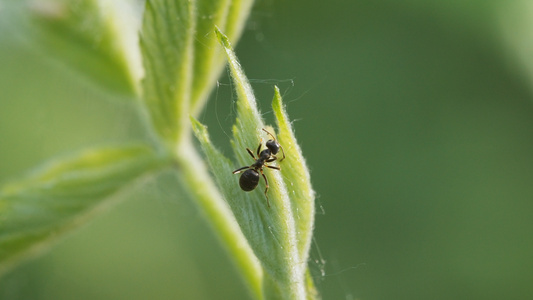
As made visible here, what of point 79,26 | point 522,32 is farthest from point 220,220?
point 522,32

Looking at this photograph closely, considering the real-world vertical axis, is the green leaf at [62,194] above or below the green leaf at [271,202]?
above

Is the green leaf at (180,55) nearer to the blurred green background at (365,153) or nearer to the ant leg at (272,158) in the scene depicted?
the ant leg at (272,158)

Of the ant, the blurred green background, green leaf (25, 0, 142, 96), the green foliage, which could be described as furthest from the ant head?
the blurred green background

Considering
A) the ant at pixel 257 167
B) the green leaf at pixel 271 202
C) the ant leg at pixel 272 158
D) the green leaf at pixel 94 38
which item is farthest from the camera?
the green leaf at pixel 94 38

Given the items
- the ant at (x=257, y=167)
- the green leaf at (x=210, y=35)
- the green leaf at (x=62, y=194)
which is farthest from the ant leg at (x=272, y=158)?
the green leaf at (x=62, y=194)

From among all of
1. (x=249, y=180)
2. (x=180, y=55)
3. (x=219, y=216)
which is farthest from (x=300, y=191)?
(x=180, y=55)

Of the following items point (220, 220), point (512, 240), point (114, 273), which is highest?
point (114, 273)

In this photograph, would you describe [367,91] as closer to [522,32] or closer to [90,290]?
[522,32]
